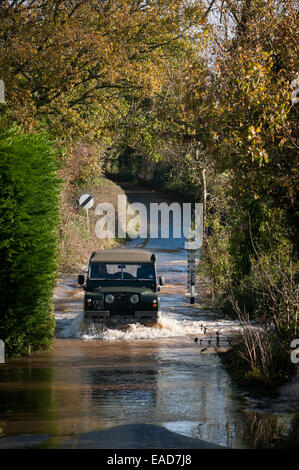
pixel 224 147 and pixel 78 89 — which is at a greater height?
pixel 78 89

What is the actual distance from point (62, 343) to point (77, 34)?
9.07 m

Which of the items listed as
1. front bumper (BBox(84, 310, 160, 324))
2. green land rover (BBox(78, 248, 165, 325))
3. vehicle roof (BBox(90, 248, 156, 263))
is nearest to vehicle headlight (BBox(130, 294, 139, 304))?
green land rover (BBox(78, 248, 165, 325))

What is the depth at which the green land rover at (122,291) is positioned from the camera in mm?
16688

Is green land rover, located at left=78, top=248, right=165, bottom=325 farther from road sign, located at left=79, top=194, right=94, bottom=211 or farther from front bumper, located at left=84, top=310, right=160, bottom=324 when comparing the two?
road sign, located at left=79, top=194, right=94, bottom=211

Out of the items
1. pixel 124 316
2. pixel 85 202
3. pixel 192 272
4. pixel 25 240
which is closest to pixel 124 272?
pixel 124 316

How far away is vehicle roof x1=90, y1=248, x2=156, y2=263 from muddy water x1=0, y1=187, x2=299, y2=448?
4.94ft

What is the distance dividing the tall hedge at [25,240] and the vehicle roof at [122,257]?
10.1 feet

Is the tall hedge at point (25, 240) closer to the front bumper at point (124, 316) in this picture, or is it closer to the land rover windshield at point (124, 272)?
the front bumper at point (124, 316)

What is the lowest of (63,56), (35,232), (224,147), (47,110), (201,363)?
(201,363)

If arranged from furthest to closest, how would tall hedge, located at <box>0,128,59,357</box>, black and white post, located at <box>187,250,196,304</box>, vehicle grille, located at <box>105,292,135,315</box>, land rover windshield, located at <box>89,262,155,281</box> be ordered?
1. black and white post, located at <box>187,250,196,304</box>
2. land rover windshield, located at <box>89,262,155,281</box>
3. vehicle grille, located at <box>105,292,135,315</box>
4. tall hedge, located at <box>0,128,59,357</box>

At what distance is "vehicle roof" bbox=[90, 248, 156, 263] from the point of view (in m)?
17.9
